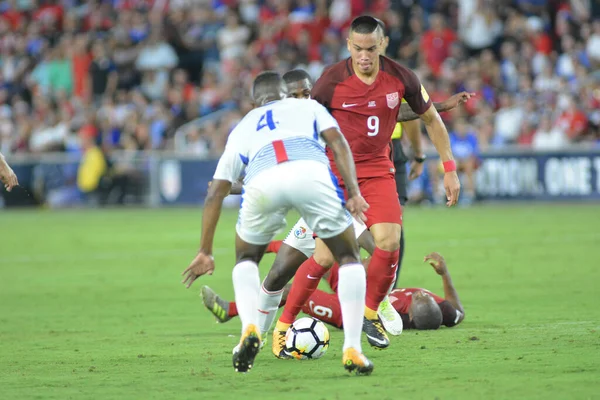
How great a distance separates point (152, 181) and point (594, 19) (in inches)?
453

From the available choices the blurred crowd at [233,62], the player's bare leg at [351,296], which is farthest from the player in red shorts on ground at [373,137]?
the blurred crowd at [233,62]

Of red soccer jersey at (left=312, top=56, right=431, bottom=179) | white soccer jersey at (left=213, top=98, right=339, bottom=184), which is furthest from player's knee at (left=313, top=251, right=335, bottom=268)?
white soccer jersey at (left=213, top=98, right=339, bottom=184)

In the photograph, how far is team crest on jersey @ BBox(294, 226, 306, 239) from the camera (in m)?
7.85

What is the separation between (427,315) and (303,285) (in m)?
1.23

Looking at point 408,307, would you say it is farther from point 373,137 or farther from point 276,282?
point 276,282

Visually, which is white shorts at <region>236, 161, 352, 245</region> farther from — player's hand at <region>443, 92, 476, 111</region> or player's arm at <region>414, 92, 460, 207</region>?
player's hand at <region>443, 92, 476, 111</region>

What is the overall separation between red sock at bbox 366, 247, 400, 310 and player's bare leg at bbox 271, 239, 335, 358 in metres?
0.35

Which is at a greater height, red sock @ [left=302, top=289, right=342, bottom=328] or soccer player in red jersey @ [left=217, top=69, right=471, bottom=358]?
soccer player in red jersey @ [left=217, top=69, right=471, bottom=358]

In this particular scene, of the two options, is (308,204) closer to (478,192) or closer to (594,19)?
(478,192)

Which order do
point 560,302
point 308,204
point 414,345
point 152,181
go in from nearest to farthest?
point 308,204, point 414,345, point 560,302, point 152,181

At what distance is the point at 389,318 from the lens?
8.42 meters

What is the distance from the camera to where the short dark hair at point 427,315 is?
8.56m

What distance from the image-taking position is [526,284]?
11.7m

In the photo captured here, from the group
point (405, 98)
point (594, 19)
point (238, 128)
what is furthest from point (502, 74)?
point (238, 128)
